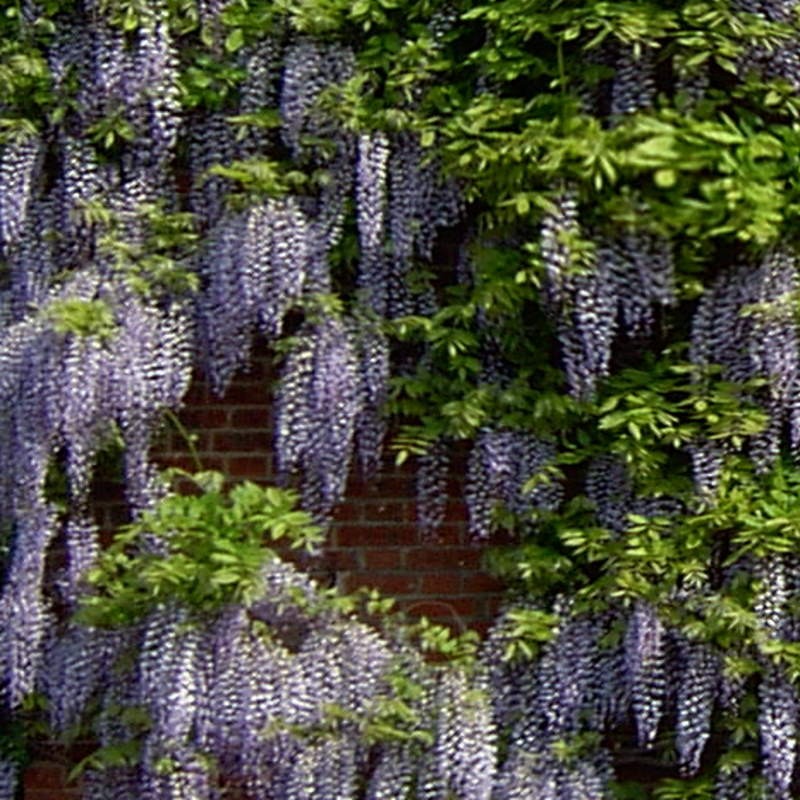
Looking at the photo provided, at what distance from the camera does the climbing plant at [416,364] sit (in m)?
4.57

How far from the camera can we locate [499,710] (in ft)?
15.5

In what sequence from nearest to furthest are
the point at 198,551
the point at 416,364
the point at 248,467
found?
the point at 198,551 → the point at 416,364 → the point at 248,467

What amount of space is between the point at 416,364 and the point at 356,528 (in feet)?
1.54

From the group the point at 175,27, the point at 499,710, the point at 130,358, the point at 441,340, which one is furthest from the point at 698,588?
the point at 175,27

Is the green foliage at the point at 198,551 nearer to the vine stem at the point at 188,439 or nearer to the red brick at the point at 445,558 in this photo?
the vine stem at the point at 188,439

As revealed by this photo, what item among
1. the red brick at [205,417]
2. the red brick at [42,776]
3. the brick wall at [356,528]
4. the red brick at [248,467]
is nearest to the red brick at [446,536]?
the brick wall at [356,528]

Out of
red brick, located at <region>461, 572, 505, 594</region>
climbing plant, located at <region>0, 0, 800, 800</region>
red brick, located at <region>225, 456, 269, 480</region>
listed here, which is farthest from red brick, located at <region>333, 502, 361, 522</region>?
red brick, located at <region>461, 572, 505, 594</region>

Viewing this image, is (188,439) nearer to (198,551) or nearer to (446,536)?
(198,551)

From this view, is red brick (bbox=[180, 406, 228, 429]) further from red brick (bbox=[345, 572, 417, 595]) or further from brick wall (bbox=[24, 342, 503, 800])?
red brick (bbox=[345, 572, 417, 595])

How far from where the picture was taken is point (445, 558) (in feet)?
16.2

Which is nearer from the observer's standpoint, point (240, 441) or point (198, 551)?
point (198, 551)

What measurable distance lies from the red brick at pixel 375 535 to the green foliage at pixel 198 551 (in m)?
0.20

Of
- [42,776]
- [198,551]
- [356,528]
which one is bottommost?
[42,776]

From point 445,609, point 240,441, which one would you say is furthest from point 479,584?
point 240,441
